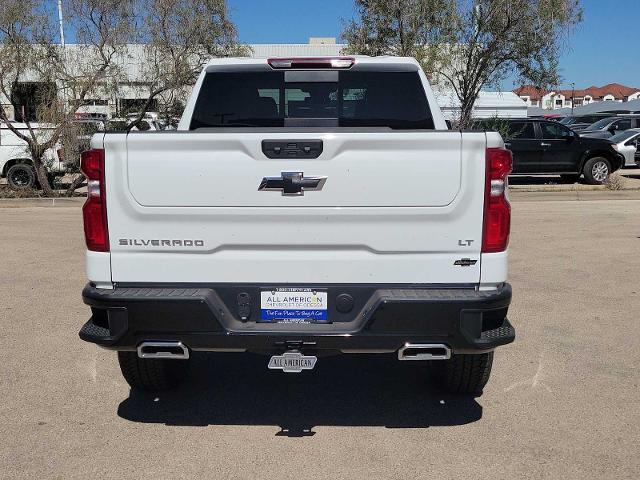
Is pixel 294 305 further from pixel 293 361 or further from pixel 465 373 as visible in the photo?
pixel 465 373

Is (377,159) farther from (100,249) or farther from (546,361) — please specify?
(546,361)

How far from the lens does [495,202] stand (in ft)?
11.7

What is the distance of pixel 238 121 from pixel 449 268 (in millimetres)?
2229

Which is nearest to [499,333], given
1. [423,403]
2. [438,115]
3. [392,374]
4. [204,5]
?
[423,403]

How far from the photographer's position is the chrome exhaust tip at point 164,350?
3.66 m

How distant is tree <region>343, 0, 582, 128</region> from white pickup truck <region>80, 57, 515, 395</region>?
14.0 metres

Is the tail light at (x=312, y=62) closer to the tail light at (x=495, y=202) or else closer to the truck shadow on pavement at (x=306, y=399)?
the tail light at (x=495, y=202)

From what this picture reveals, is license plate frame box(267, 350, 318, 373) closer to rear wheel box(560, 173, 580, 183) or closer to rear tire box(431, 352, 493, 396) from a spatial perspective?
rear tire box(431, 352, 493, 396)

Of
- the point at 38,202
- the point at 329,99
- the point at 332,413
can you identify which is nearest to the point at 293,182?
the point at 332,413

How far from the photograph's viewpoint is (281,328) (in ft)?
11.8

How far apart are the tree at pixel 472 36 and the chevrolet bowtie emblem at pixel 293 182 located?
14.2 metres

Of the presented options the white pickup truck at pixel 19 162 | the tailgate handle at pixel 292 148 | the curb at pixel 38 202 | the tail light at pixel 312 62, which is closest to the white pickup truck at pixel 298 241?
the tailgate handle at pixel 292 148

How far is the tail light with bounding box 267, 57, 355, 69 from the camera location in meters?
4.96

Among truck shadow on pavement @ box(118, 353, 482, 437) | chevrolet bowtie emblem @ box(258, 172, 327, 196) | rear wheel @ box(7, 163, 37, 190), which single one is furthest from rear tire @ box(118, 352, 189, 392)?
rear wheel @ box(7, 163, 37, 190)
